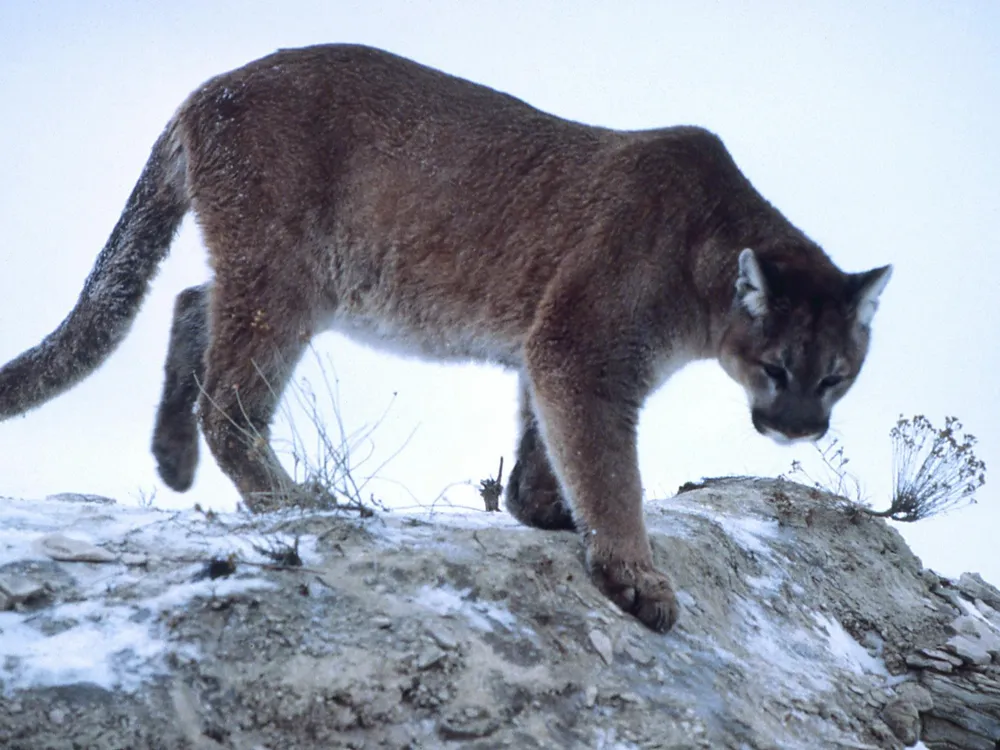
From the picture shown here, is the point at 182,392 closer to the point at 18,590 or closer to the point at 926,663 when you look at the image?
the point at 18,590

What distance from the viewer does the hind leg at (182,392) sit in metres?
6.58

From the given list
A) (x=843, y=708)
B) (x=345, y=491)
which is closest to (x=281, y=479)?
(x=345, y=491)

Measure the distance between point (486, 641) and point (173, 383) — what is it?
10.7 ft

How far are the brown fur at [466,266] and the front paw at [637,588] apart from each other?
0.26 metres

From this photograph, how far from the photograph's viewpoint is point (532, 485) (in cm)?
598

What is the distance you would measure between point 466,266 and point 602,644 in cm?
234

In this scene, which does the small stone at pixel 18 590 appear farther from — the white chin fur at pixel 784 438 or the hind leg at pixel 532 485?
the white chin fur at pixel 784 438

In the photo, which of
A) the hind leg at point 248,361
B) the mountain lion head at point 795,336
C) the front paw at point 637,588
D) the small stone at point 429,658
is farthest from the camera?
the hind leg at point 248,361

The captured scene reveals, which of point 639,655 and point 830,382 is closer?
point 639,655

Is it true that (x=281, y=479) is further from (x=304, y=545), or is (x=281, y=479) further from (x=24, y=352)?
(x=24, y=352)

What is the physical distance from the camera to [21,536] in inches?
176

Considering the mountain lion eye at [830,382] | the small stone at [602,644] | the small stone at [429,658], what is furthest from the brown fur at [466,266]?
the small stone at [429,658]

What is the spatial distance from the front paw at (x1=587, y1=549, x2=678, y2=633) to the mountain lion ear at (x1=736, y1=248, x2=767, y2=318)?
1.39m

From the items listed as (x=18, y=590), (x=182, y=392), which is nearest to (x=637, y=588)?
(x=18, y=590)
